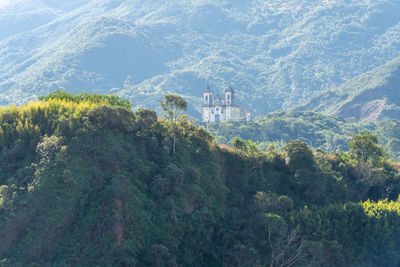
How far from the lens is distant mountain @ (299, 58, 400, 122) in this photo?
163875mm

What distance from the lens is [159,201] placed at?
2900 centimetres

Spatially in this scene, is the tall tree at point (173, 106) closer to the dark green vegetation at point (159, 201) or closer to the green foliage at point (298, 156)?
the dark green vegetation at point (159, 201)

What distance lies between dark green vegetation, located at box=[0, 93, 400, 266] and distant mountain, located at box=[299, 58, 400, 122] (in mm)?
134097

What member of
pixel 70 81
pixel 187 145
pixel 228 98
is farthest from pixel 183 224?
pixel 70 81

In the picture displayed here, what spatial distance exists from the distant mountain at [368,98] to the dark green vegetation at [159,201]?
134097 millimetres

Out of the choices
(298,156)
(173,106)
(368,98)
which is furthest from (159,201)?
(368,98)

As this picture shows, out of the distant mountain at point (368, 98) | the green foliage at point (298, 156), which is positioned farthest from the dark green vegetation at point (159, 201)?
the distant mountain at point (368, 98)

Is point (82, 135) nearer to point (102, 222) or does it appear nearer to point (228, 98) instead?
point (102, 222)

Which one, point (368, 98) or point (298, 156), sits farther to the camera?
point (368, 98)

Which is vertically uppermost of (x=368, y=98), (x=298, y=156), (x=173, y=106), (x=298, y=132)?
(x=368, y=98)

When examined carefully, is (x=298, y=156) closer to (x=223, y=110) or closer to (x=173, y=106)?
(x=173, y=106)

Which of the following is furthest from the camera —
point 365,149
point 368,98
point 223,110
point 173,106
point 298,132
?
point 368,98

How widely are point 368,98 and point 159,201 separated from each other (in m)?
158

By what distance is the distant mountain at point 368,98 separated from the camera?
163875 millimetres
